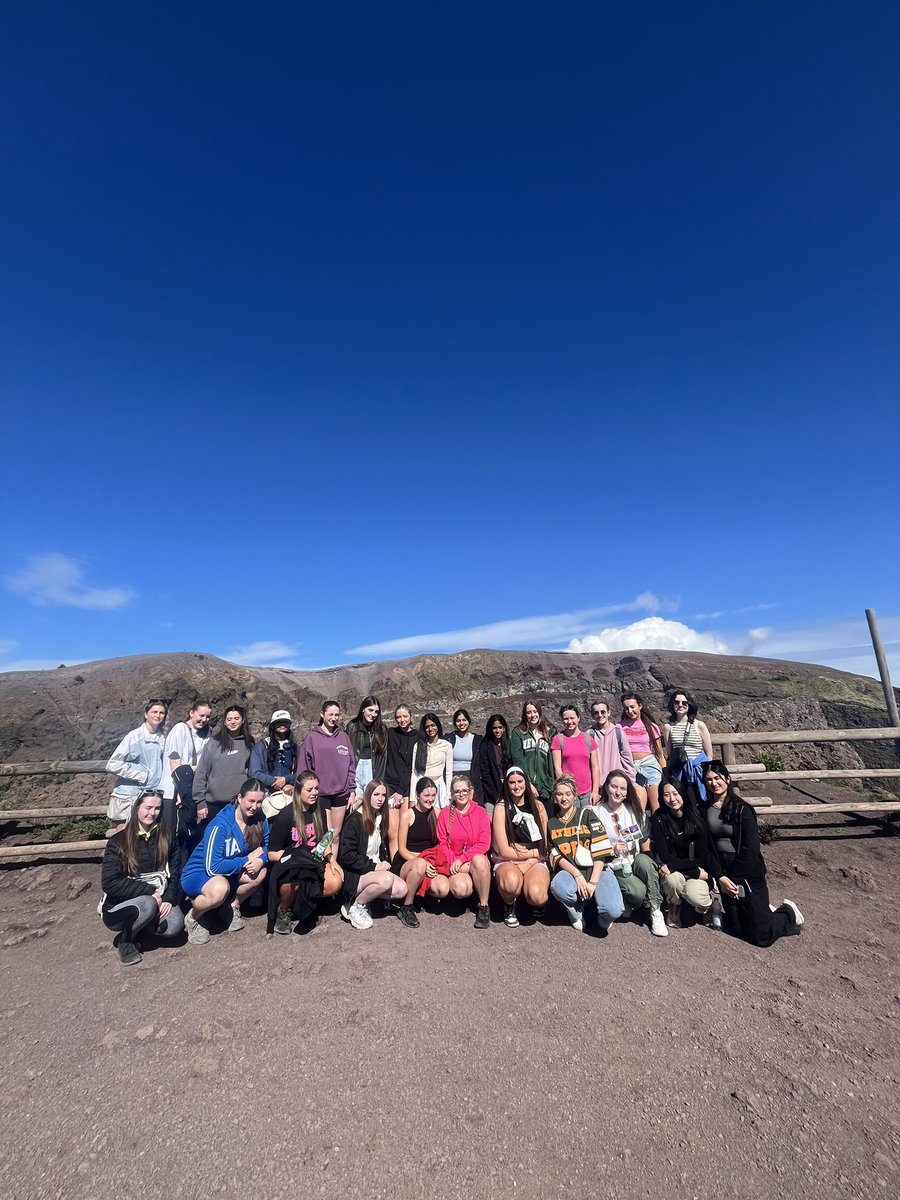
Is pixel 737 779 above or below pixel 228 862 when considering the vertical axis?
below

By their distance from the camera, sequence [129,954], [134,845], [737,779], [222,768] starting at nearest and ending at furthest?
1. [129,954]
2. [134,845]
3. [222,768]
4. [737,779]

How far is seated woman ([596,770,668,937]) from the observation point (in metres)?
4.69

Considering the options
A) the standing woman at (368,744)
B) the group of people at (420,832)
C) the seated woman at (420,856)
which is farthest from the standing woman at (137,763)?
the seated woman at (420,856)

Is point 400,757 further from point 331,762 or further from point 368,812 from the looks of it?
point 368,812

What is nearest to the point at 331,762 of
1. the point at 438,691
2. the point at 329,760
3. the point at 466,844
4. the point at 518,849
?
the point at 329,760

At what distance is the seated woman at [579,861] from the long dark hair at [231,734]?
3.31 meters

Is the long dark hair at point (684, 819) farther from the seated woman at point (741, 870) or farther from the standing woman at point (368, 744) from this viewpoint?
the standing woman at point (368, 744)

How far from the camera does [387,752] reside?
595cm

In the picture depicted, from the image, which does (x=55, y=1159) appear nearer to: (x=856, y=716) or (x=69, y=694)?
(x=69, y=694)

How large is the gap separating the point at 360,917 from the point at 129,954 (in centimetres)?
192

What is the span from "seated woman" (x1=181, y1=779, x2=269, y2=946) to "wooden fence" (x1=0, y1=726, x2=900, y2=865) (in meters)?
3.19

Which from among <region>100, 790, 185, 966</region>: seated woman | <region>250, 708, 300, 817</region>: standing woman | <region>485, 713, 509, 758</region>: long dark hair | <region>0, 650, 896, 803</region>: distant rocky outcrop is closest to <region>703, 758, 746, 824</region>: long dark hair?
<region>485, 713, 509, 758</region>: long dark hair

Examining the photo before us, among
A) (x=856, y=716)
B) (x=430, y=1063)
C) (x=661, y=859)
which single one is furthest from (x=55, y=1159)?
(x=856, y=716)

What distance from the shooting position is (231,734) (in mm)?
5613
